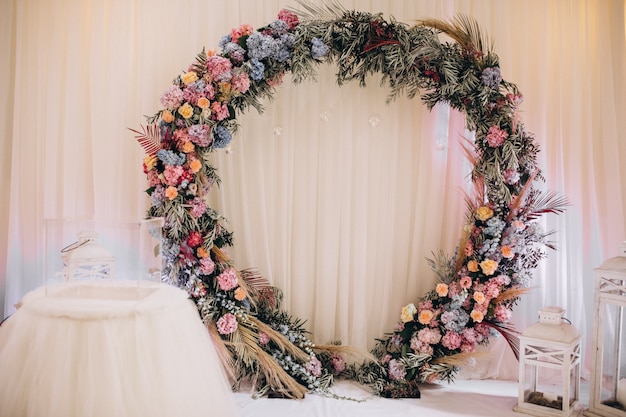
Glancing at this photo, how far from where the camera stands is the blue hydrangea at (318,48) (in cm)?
284

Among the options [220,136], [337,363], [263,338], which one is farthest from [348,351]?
[220,136]

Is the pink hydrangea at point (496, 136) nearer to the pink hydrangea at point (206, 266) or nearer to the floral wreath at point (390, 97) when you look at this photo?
the floral wreath at point (390, 97)

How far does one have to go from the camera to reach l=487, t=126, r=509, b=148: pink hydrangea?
2.83 m

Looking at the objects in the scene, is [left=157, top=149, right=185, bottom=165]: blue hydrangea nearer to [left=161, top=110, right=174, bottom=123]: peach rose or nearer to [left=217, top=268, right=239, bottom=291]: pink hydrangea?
[left=161, top=110, right=174, bottom=123]: peach rose

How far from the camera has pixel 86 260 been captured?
2180mm

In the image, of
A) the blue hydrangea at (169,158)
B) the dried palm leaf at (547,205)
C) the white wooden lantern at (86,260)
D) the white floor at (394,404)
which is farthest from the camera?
the dried palm leaf at (547,205)

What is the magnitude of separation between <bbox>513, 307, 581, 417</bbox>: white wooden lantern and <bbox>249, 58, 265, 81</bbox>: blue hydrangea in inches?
75.4

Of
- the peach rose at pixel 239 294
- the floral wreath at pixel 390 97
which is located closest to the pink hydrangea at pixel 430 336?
the floral wreath at pixel 390 97

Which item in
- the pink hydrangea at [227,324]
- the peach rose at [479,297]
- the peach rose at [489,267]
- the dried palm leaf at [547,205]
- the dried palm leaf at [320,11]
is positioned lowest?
the pink hydrangea at [227,324]

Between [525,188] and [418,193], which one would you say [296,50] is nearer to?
[418,193]

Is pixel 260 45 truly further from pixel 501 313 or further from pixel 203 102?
pixel 501 313

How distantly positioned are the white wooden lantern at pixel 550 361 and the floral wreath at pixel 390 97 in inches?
10.1

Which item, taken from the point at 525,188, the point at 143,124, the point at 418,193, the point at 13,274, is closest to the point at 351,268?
the point at 418,193

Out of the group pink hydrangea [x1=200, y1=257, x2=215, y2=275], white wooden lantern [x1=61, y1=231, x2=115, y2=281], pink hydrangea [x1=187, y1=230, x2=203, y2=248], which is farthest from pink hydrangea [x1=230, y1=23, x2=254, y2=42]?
white wooden lantern [x1=61, y1=231, x2=115, y2=281]
